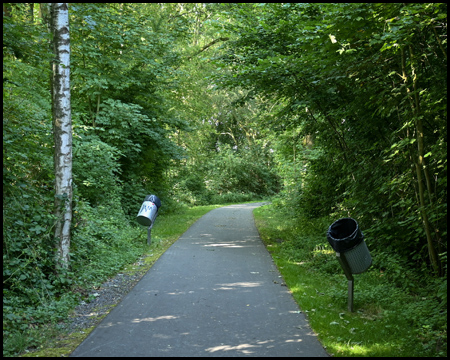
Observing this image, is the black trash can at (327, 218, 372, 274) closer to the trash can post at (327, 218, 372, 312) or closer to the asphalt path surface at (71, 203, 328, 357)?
the trash can post at (327, 218, 372, 312)

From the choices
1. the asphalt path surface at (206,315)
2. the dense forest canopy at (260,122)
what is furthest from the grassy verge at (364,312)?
the dense forest canopy at (260,122)

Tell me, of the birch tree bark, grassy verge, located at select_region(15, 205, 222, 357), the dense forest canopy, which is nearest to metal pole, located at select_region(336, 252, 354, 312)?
the dense forest canopy

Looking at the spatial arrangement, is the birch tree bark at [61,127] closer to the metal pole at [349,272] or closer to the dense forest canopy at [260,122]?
the dense forest canopy at [260,122]

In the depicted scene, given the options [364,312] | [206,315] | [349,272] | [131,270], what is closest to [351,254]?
[349,272]

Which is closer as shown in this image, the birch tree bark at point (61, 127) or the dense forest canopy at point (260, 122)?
the dense forest canopy at point (260, 122)

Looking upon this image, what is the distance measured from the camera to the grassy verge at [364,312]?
484 cm

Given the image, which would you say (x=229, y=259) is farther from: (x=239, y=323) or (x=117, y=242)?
(x=239, y=323)

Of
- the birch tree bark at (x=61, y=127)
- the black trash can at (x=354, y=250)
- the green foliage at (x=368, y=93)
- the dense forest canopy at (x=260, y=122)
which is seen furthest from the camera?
the birch tree bark at (x=61, y=127)

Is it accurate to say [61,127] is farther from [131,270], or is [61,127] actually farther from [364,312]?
[364,312]

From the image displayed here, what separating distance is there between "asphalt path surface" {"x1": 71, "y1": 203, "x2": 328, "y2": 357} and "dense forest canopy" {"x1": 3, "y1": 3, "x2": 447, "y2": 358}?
44.5 inches

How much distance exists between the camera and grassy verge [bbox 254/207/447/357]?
484 centimetres

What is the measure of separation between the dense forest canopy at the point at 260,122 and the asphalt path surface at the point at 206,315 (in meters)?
1.13

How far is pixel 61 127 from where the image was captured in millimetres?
7395

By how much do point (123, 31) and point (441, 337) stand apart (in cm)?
1256
